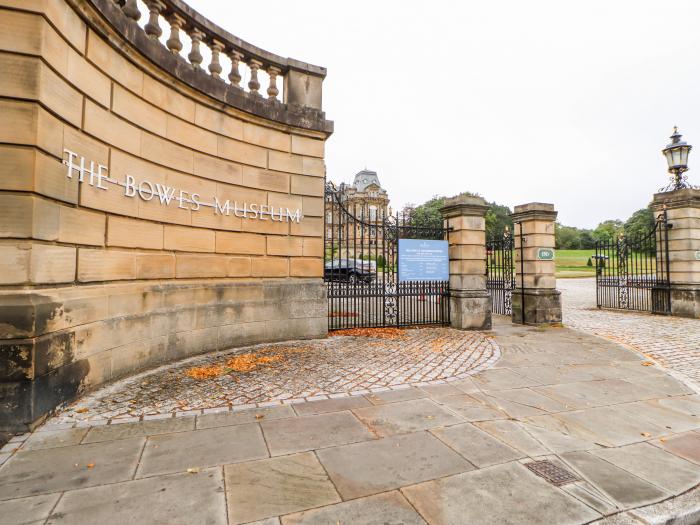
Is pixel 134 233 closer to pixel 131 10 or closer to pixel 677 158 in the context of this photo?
pixel 131 10

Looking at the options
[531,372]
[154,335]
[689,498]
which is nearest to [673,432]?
[689,498]

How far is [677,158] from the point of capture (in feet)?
39.2

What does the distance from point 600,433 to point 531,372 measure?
2.10m

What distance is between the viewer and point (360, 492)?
→ 2588 mm

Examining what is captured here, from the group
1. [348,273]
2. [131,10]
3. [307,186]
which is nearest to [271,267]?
[307,186]

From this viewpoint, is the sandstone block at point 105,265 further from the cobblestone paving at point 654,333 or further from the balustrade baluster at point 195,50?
the cobblestone paving at point 654,333

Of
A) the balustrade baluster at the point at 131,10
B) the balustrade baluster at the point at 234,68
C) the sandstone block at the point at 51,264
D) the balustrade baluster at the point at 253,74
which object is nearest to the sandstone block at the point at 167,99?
the balustrade baluster at the point at 131,10

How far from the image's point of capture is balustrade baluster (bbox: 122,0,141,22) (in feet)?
16.9

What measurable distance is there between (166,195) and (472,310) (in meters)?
7.44

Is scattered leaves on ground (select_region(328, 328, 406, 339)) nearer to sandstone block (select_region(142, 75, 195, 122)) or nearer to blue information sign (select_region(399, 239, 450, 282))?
blue information sign (select_region(399, 239, 450, 282))

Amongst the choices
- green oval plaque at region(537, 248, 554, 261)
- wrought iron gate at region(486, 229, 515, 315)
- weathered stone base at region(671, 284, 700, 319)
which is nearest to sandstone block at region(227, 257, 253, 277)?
wrought iron gate at region(486, 229, 515, 315)

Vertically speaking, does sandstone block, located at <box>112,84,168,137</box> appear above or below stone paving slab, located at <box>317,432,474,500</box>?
above

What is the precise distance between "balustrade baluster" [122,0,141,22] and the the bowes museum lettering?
2.28 m

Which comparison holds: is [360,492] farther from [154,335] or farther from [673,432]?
[154,335]
